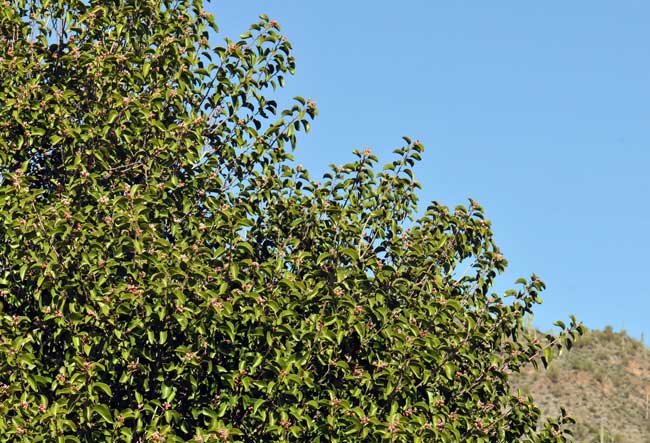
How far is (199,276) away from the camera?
45.5 ft

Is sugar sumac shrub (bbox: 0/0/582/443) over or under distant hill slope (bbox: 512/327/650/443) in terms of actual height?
under

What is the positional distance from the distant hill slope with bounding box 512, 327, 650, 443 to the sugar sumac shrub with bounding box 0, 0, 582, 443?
38.4 m

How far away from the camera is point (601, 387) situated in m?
63.6

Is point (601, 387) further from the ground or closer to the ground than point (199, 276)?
further from the ground

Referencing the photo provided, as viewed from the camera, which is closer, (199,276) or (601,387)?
(199,276)

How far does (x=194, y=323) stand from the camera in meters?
13.6

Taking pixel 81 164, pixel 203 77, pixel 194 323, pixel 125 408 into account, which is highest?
pixel 203 77

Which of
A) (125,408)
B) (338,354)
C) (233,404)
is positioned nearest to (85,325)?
(125,408)

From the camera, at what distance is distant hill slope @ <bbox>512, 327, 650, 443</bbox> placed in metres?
57.4

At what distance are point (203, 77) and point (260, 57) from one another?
962mm

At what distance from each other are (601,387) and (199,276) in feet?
176

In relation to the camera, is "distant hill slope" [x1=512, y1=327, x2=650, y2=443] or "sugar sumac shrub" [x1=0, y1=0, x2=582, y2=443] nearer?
"sugar sumac shrub" [x1=0, y1=0, x2=582, y2=443]

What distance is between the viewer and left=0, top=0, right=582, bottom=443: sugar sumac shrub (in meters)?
13.6

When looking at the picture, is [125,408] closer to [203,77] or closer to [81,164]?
[81,164]
